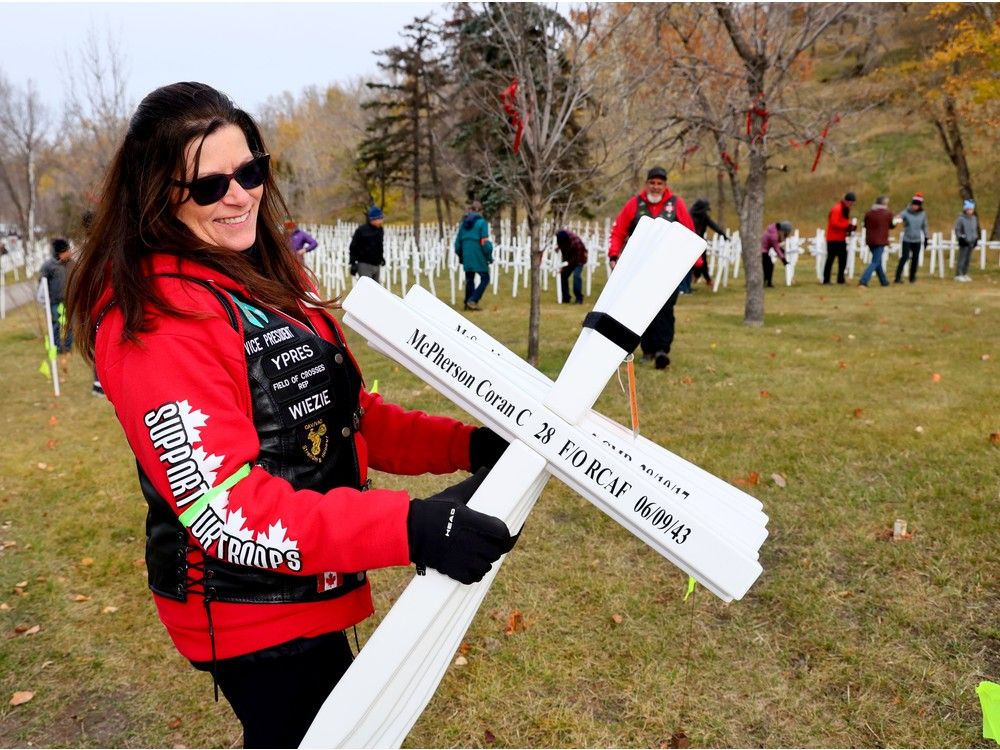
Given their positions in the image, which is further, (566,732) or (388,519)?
(566,732)

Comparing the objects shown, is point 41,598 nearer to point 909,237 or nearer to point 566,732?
point 566,732

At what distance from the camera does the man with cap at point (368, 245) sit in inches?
534

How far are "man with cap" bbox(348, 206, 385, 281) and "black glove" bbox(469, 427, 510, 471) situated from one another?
11.9 metres

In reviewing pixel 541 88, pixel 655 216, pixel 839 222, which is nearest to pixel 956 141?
pixel 839 222

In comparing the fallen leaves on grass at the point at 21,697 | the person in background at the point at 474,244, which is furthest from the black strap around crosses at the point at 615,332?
the person in background at the point at 474,244

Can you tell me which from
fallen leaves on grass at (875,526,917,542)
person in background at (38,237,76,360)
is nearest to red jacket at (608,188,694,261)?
fallen leaves on grass at (875,526,917,542)

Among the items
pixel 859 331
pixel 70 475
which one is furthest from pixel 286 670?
pixel 859 331

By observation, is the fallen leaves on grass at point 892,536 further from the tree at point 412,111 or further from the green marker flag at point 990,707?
the tree at point 412,111

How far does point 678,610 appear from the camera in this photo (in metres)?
3.89

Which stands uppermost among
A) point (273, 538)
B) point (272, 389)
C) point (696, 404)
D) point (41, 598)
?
point (272, 389)

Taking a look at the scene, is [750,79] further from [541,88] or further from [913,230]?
[913,230]

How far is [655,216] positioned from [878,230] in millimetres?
10467

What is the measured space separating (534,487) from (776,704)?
89.7 inches

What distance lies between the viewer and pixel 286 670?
1732 millimetres
